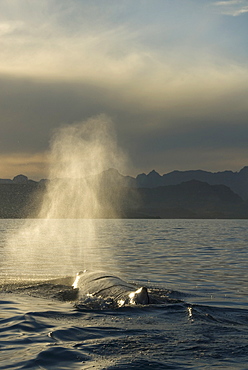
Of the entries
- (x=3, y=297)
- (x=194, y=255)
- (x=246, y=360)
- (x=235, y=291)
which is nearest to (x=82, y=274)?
(x=3, y=297)

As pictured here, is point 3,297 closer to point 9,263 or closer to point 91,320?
point 91,320

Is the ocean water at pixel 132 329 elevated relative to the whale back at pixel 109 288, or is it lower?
lower

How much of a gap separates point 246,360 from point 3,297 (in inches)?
449

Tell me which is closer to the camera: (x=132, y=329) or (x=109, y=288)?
(x=132, y=329)

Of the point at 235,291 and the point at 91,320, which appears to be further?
the point at 235,291

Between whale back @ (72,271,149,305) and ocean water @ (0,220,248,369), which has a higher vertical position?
whale back @ (72,271,149,305)

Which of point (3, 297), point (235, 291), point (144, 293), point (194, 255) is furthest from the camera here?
point (194, 255)

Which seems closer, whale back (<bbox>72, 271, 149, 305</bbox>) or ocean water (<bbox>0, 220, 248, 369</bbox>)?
ocean water (<bbox>0, 220, 248, 369</bbox>)

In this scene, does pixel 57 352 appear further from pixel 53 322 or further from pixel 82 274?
pixel 82 274

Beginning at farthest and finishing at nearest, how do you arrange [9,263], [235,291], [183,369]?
[9,263], [235,291], [183,369]

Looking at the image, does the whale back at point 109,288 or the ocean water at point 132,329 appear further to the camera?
the whale back at point 109,288

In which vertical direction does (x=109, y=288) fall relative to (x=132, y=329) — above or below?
above

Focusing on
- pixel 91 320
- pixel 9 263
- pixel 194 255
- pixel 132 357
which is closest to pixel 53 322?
pixel 91 320

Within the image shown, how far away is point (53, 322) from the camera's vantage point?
532 inches
